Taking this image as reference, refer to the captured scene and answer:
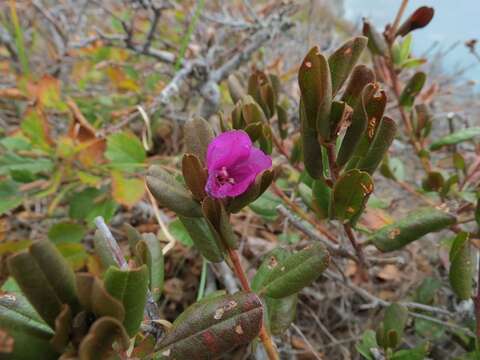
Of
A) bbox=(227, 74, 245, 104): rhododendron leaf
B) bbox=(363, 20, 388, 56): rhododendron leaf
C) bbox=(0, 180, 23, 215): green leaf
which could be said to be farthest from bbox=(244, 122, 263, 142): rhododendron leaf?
bbox=(0, 180, 23, 215): green leaf

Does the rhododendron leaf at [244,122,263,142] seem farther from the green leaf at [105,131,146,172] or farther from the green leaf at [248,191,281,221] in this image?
the green leaf at [105,131,146,172]

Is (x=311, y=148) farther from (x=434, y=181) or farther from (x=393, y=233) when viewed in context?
(x=434, y=181)

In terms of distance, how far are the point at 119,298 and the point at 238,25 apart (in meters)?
1.61

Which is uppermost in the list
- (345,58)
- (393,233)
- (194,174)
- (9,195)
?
(345,58)

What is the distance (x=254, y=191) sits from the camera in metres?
0.60

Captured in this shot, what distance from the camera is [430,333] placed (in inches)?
40.7

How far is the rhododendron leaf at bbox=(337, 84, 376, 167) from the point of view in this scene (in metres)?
0.62

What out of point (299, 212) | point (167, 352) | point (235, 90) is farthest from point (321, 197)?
point (167, 352)

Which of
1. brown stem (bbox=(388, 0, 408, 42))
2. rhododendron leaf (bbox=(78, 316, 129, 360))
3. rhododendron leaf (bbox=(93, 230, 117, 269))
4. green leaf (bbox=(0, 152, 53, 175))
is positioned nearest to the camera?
rhododendron leaf (bbox=(78, 316, 129, 360))

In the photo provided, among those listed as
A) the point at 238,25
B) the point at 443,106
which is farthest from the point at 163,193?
the point at 443,106

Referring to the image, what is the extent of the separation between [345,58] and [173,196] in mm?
327

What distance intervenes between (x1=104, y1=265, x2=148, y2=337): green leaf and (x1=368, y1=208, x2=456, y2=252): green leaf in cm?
46

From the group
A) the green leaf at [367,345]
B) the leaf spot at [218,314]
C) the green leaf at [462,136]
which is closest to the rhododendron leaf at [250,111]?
the leaf spot at [218,314]

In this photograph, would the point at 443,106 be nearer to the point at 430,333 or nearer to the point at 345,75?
the point at 430,333
